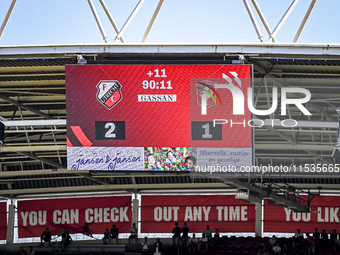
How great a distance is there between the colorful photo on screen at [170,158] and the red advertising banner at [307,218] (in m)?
15.9

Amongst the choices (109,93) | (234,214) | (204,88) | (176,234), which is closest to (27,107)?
(109,93)

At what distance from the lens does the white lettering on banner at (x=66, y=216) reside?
33013 mm

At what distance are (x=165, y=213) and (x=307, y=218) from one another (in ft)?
26.2

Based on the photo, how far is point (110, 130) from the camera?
54.9 feet

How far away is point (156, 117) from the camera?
16.7 metres

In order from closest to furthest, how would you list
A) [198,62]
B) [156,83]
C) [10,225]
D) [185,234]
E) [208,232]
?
[198,62]
[156,83]
[208,232]
[185,234]
[10,225]

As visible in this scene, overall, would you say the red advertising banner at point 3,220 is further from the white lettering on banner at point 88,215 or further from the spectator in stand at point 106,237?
the spectator in stand at point 106,237

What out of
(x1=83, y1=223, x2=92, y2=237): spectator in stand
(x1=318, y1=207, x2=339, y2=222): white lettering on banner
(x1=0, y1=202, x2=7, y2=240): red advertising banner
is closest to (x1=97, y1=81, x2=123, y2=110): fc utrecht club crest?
(x1=83, y1=223, x2=92, y2=237): spectator in stand

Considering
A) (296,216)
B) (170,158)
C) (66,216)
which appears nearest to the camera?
(170,158)

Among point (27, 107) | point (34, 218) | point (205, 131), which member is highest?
point (27, 107)

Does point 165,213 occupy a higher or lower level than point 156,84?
lower

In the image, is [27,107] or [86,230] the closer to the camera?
[27,107]

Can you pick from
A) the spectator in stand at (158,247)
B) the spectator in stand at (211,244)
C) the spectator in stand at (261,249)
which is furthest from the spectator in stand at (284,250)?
the spectator in stand at (158,247)

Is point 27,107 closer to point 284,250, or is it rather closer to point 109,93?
point 109,93
